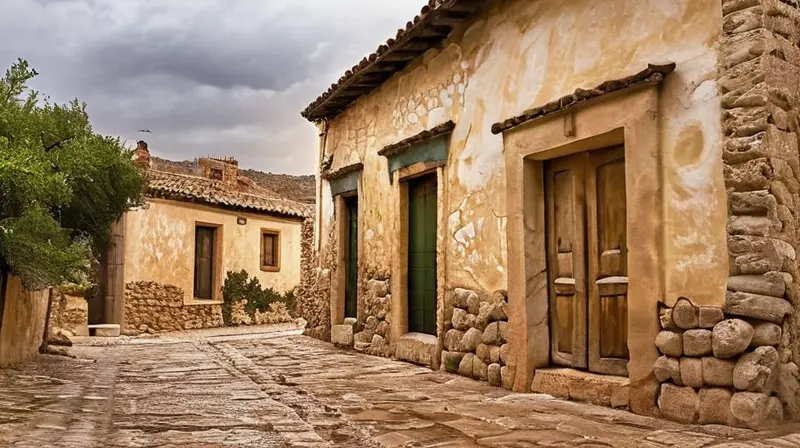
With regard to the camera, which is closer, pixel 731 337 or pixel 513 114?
pixel 731 337

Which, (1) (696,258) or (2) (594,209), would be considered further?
(2) (594,209)

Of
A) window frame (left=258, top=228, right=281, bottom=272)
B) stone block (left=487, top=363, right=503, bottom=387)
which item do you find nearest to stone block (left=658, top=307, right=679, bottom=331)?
stone block (left=487, top=363, right=503, bottom=387)

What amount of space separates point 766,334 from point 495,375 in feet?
7.44

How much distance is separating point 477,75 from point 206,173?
1676 centimetres

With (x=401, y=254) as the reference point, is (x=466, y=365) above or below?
below

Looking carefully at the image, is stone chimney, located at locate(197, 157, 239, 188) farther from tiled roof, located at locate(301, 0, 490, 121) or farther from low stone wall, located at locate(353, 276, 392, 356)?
low stone wall, located at locate(353, 276, 392, 356)

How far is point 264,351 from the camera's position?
8.56 metres

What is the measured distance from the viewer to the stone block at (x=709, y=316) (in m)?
3.69

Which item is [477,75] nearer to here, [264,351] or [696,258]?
[696,258]

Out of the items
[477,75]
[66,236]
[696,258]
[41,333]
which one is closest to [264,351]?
[41,333]

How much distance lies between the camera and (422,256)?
725 centimetres

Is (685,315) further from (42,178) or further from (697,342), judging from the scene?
(42,178)

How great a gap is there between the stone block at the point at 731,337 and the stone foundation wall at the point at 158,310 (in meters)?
12.9

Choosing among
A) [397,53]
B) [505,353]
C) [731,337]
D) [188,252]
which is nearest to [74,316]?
[188,252]
